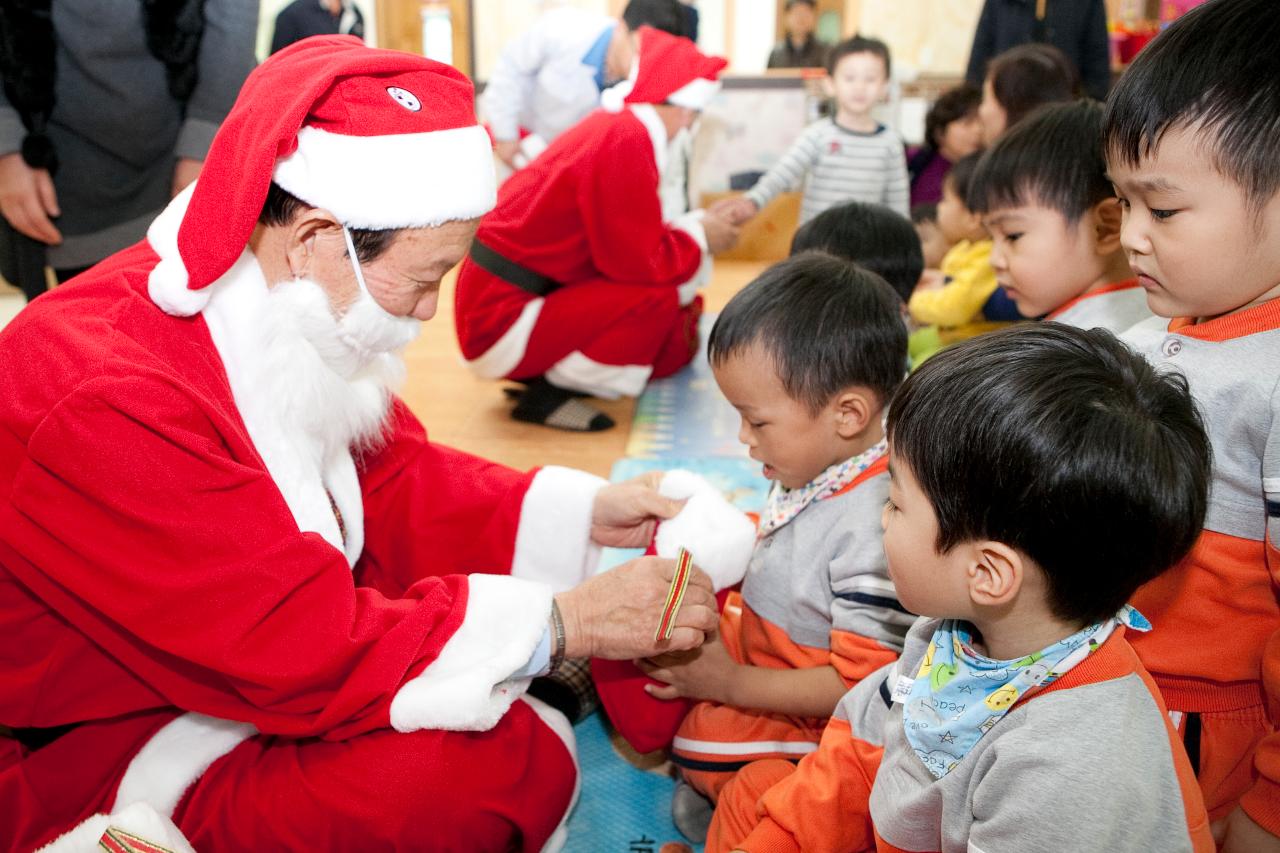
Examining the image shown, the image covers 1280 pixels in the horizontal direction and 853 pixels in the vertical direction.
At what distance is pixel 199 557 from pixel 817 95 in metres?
5.04

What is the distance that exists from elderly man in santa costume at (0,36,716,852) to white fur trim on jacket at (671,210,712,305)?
210 centimetres

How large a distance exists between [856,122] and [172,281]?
11.5 feet

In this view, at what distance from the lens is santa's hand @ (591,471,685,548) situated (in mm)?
1550

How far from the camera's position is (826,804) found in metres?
1.13

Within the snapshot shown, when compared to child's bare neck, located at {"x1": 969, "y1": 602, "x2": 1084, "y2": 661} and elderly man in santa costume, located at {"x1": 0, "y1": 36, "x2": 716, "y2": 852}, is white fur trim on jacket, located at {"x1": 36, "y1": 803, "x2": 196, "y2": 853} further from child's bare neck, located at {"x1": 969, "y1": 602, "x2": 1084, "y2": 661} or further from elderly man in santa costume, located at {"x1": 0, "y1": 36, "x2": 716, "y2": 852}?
child's bare neck, located at {"x1": 969, "y1": 602, "x2": 1084, "y2": 661}

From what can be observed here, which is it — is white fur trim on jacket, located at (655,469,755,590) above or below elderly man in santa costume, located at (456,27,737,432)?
above

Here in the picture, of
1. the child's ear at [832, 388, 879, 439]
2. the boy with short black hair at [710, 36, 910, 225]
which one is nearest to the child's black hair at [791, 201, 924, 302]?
the child's ear at [832, 388, 879, 439]

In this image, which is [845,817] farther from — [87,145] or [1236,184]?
[87,145]

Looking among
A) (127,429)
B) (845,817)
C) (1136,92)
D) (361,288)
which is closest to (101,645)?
(127,429)

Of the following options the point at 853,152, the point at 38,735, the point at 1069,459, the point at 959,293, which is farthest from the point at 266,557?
the point at 853,152

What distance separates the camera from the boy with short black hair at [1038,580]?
88 cm

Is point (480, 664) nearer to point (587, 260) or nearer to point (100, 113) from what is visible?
point (100, 113)

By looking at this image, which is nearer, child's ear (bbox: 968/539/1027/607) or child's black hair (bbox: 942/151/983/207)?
child's ear (bbox: 968/539/1027/607)

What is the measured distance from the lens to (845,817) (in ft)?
3.77
